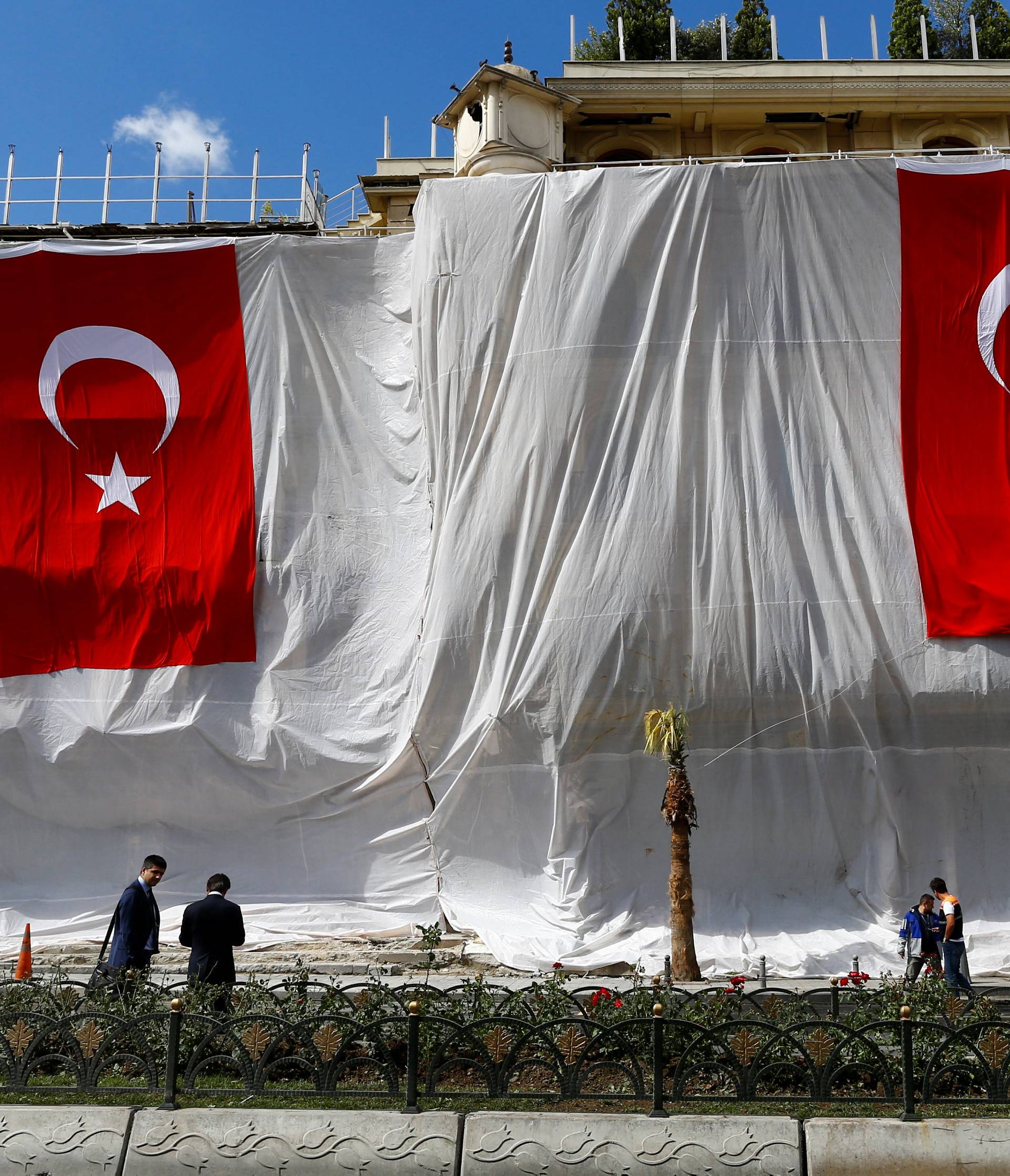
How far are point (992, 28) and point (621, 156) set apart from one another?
17.0m

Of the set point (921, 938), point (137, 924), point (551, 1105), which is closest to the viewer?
point (551, 1105)

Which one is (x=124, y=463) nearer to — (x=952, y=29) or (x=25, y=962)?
(x=25, y=962)

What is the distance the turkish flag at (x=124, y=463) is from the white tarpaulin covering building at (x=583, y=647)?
40 cm

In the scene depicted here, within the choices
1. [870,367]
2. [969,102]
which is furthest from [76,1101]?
[969,102]

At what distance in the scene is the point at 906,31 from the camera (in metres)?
34.2

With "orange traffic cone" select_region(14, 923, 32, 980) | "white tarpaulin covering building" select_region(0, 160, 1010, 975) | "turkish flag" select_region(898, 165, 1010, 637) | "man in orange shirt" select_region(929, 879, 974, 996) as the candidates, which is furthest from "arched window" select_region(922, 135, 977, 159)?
"orange traffic cone" select_region(14, 923, 32, 980)

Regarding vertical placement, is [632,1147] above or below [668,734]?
→ below

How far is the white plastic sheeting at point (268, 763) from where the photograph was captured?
14336 mm

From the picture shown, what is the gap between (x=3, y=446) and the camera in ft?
50.8

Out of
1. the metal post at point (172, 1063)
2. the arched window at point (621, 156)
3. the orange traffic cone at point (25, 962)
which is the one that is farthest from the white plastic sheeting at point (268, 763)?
the arched window at point (621, 156)

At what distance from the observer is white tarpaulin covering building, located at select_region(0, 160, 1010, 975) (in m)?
13.2

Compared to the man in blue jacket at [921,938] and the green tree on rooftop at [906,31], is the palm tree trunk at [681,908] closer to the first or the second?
the man in blue jacket at [921,938]

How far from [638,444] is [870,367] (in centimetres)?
300

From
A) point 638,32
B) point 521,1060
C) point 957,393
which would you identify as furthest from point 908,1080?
point 638,32
